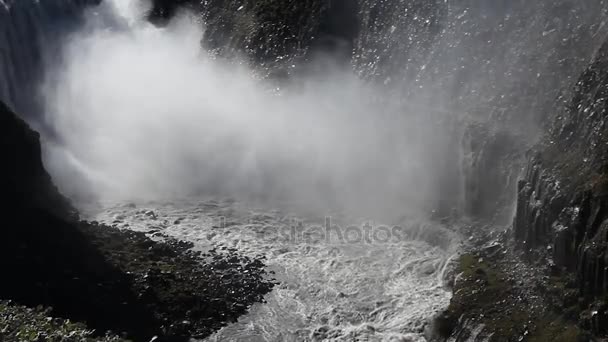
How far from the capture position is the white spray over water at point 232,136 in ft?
188

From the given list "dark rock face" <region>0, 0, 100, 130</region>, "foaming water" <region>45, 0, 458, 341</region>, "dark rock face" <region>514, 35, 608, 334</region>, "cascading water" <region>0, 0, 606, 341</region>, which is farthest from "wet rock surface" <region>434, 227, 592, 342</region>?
"dark rock face" <region>0, 0, 100, 130</region>

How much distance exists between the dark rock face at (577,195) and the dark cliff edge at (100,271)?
16569mm

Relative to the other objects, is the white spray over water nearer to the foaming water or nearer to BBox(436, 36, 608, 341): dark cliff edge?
the foaming water

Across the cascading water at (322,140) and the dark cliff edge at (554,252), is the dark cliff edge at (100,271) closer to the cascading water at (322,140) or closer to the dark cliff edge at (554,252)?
the cascading water at (322,140)

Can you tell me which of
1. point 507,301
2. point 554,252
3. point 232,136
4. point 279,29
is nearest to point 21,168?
point 232,136

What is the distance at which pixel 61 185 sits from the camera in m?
59.2

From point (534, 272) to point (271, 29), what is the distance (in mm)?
48541

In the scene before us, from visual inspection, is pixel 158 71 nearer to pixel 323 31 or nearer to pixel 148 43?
pixel 148 43

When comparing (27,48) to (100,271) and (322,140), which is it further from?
(100,271)

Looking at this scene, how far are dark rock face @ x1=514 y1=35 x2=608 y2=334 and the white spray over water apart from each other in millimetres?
13939

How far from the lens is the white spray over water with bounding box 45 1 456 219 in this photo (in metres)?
57.3

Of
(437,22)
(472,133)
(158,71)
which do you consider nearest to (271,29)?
(158,71)

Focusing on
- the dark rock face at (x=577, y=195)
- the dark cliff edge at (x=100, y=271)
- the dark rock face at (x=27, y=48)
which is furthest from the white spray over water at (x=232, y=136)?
the dark rock face at (x=577, y=195)

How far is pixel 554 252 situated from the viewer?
35.0 m
